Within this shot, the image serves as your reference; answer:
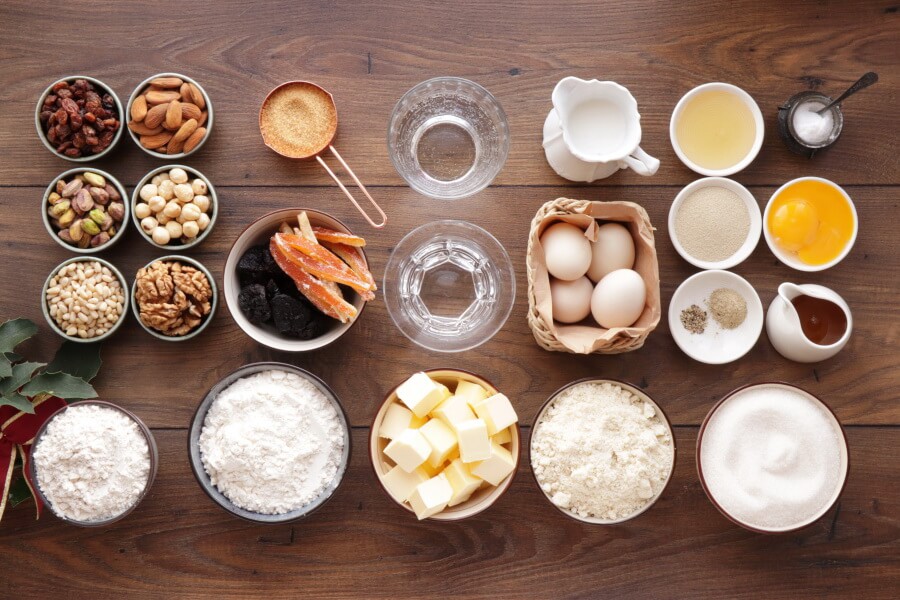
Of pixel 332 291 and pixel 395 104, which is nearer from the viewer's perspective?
pixel 332 291

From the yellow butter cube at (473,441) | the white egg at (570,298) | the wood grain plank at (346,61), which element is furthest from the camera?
the wood grain plank at (346,61)

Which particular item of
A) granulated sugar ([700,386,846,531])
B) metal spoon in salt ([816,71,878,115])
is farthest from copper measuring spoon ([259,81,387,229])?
metal spoon in salt ([816,71,878,115])

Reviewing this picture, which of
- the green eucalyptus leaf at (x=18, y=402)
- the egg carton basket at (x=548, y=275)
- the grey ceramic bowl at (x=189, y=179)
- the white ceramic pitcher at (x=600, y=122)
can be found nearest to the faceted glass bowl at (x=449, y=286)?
the egg carton basket at (x=548, y=275)

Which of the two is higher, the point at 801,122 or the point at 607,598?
the point at 801,122

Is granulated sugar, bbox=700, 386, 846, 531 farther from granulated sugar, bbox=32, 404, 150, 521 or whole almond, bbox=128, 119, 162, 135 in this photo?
whole almond, bbox=128, 119, 162, 135

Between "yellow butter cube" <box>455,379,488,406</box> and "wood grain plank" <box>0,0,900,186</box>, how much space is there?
1.43ft

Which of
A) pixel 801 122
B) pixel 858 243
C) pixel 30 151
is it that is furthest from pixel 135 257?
pixel 858 243

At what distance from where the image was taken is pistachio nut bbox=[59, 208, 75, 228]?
1.34 meters

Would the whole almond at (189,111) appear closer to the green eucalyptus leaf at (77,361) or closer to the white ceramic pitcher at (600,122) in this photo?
the green eucalyptus leaf at (77,361)

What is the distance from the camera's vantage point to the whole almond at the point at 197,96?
138 cm

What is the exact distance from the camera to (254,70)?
1.44 m

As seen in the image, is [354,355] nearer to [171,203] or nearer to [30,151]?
[171,203]

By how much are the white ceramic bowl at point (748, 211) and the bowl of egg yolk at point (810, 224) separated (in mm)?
24

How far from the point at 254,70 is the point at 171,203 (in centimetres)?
34
